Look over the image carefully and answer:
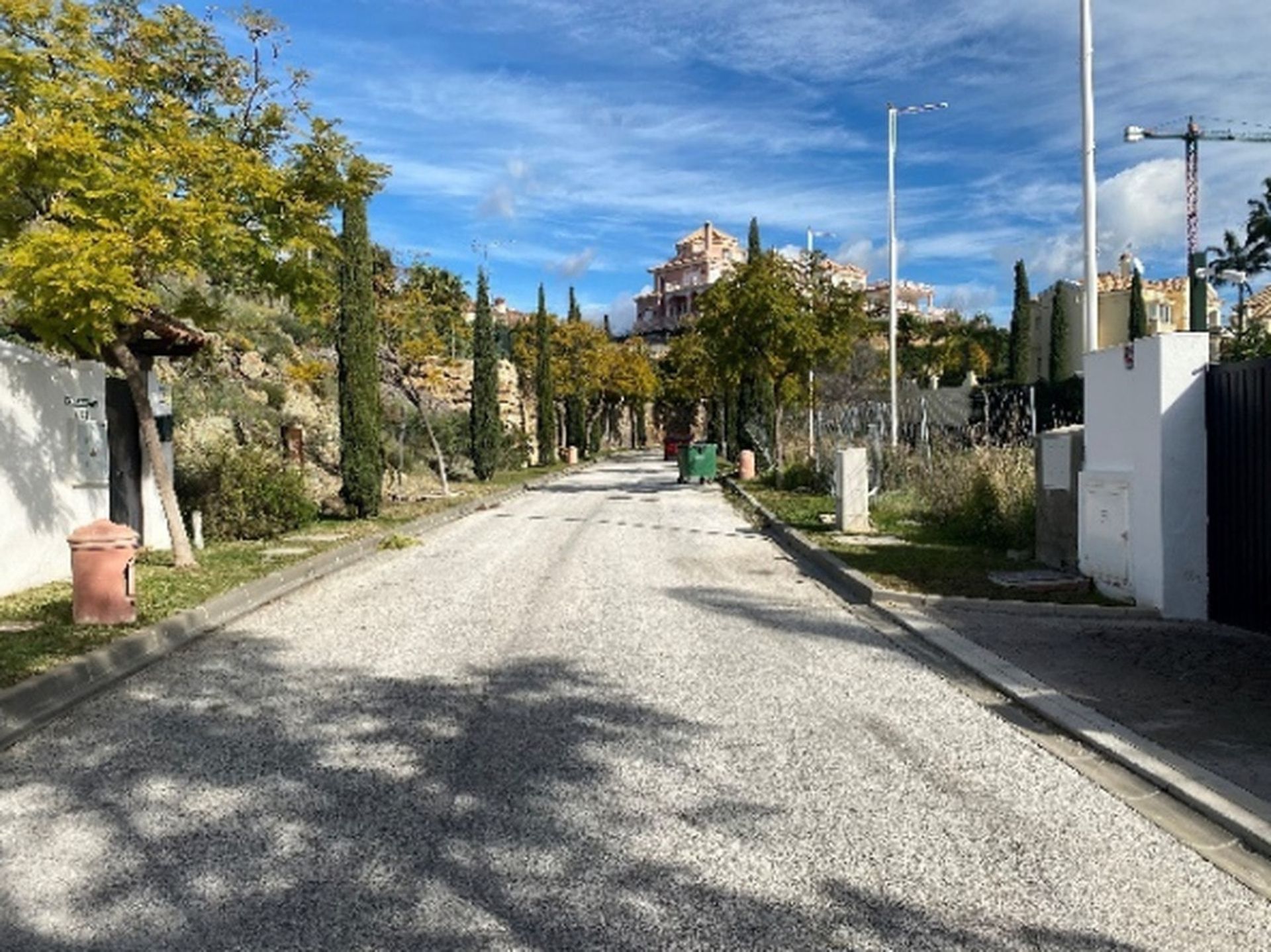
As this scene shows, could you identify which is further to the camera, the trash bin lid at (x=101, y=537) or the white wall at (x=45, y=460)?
the white wall at (x=45, y=460)

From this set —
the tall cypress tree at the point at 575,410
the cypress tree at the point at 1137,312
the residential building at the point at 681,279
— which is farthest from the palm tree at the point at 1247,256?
the residential building at the point at 681,279

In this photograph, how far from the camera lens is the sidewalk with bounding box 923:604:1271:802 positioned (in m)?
5.74

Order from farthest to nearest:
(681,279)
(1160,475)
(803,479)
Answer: (681,279) → (803,479) → (1160,475)

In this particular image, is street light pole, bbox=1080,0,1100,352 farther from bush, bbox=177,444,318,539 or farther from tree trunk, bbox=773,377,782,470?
tree trunk, bbox=773,377,782,470

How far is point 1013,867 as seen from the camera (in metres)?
4.29

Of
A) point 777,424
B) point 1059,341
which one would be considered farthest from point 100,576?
point 1059,341

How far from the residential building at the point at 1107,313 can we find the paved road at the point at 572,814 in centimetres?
5829

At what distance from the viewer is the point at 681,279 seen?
420 feet

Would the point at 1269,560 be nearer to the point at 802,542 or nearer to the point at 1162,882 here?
the point at 1162,882

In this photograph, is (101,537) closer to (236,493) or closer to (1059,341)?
(236,493)

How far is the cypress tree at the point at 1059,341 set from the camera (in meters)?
59.1

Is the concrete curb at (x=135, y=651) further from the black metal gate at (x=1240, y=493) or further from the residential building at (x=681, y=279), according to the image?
the residential building at (x=681, y=279)

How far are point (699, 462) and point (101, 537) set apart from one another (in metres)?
25.4

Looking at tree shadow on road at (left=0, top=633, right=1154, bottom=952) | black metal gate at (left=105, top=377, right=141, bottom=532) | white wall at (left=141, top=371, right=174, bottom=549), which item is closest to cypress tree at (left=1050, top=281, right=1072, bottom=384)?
white wall at (left=141, top=371, right=174, bottom=549)
